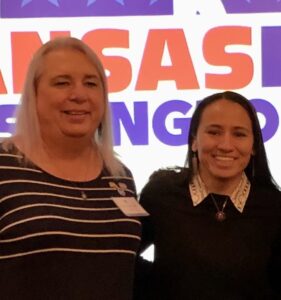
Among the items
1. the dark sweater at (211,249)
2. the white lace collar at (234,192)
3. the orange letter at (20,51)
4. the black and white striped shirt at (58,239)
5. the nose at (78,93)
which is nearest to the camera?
the black and white striped shirt at (58,239)

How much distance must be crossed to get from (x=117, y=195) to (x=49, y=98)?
1.16ft

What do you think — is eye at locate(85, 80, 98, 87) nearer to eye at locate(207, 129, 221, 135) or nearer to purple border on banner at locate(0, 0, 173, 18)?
eye at locate(207, 129, 221, 135)

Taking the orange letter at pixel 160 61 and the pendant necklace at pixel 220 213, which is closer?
the pendant necklace at pixel 220 213

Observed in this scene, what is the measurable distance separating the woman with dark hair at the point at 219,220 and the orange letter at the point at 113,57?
96cm

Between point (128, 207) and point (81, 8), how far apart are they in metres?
1.42

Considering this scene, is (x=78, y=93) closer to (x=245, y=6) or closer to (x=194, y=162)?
(x=194, y=162)

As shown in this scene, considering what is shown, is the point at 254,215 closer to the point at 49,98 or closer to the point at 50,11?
the point at 49,98

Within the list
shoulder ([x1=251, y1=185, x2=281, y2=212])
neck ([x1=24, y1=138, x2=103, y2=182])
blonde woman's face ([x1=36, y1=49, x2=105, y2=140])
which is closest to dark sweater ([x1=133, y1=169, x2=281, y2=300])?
shoulder ([x1=251, y1=185, x2=281, y2=212])

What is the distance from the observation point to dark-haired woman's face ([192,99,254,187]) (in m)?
1.97

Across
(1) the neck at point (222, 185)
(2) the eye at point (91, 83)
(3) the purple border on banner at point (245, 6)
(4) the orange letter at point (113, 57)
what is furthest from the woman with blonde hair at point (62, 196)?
(3) the purple border on banner at point (245, 6)

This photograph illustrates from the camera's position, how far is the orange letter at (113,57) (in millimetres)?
2990

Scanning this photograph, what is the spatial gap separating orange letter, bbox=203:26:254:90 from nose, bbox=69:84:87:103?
1.35 m

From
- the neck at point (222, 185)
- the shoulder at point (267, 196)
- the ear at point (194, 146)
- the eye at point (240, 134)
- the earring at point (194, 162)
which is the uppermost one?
the eye at point (240, 134)

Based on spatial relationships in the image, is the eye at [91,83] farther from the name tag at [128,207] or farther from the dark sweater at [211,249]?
the dark sweater at [211,249]
